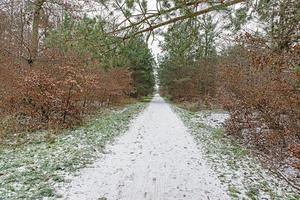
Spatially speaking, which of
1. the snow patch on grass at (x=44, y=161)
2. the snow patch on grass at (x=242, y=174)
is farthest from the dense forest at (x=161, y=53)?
the snow patch on grass at (x=44, y=161)

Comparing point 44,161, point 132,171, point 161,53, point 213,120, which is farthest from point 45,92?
point 213,120

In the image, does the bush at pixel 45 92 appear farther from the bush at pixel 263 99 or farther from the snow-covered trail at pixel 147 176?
the bush at pixel 263 99

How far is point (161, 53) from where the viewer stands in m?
7.07

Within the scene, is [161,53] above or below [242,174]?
above

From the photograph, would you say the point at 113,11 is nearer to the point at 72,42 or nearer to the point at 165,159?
the point at 72,42

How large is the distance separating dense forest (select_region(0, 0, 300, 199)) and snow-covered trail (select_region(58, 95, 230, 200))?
171 centimetres

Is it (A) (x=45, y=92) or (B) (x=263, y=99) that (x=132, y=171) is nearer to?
(B) (x=263, y=99)

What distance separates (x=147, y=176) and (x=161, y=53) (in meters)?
2.87

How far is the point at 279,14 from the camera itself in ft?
15.4

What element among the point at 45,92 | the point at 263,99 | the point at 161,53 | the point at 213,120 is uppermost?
the point at 161,53

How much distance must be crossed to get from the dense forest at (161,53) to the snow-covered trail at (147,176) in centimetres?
171

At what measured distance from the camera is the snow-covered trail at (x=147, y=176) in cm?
491

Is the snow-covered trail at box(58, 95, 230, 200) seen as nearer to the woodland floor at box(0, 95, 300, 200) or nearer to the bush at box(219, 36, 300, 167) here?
the woodland floor at box(0, 95, 300, 200)

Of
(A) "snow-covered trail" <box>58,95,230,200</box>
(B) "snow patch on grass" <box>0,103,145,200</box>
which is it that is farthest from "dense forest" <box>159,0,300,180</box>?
(B) "snow patch on grass" <box>0,103,145,200</box>
